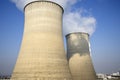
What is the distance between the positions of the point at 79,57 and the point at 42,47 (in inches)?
254

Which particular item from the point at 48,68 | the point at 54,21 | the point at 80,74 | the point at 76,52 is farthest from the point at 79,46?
the point at 48,68

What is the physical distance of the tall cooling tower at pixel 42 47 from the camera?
7.55m

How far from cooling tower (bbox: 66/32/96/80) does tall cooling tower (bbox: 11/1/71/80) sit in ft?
16.3

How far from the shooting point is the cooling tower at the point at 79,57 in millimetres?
13164

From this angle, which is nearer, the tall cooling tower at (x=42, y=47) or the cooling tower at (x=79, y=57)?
the tall cooling tower at (x=42, y=47)

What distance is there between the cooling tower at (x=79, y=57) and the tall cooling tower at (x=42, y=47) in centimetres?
497

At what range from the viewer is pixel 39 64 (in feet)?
24.7

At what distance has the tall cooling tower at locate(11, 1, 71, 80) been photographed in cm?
755

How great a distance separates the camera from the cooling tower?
13.2 metres

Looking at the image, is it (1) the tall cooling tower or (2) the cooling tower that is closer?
(1) the tall cooling tower

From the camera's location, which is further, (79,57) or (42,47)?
(79,57)

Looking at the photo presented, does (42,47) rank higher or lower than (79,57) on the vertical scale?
higher

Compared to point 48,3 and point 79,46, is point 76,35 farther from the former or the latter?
point 48,3

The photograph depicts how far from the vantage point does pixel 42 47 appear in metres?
7.87
